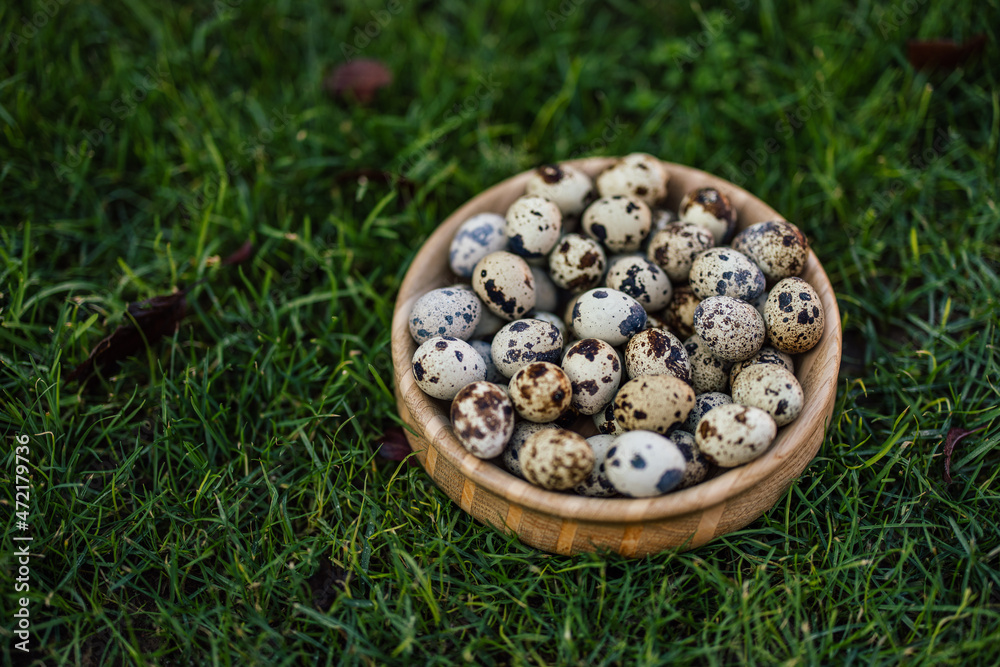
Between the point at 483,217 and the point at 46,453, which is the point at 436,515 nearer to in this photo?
the point at 483,217

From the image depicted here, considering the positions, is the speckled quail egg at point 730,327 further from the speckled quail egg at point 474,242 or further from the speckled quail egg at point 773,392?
the speckled quail egg at point 474,242

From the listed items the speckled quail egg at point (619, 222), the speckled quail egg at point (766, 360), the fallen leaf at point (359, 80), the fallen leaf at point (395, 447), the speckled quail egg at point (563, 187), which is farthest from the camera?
the fallen leaf at point (359, 80)

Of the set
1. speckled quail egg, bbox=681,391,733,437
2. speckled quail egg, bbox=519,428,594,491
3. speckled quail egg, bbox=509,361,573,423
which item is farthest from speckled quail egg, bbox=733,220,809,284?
speckled quail egg, bbox=519,428,594,491

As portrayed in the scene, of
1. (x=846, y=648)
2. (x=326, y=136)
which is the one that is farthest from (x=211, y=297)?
(x=846, y=648)

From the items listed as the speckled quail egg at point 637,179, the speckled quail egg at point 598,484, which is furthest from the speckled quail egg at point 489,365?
the speckled quail egg at point 637,179

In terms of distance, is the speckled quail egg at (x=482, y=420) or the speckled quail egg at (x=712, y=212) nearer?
the speckled quail egg at (x=482, y=420)

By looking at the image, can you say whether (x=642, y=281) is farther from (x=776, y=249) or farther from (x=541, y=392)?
(x=541, y=392)

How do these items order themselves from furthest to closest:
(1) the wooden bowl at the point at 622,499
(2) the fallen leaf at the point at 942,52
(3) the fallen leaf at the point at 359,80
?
(3) the fallen leaf at the point at 359,80
(2) the fallen leaf at the point at 942,52
(1) the wooden bowl at the point at 622,499
